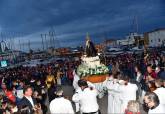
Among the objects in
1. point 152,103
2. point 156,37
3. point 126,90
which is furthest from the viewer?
point 156,37

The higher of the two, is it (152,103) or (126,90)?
(152,103)

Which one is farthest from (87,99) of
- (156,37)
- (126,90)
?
(156,37)

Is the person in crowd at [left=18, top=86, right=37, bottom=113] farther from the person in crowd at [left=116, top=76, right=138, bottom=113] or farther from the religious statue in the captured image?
the religious statue

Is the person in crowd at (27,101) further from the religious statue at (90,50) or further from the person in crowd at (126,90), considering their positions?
the religious statue at (90,50)

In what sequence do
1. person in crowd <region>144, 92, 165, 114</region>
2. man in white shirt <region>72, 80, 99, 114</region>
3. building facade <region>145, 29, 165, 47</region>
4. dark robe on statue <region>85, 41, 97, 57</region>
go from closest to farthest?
person in crowd <region>144, 92, 165, 114</region>
man in white shirt <region>72, 80, 99, 114</region>
dark robe on statue <region>85, 41, 97, 57</region>
building facade <region>145, 29, 165, 47</region>

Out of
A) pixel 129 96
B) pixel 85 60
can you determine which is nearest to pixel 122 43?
pixel 85 60

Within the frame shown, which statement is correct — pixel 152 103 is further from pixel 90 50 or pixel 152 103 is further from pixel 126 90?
pixel 90 50

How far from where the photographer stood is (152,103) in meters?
6.64

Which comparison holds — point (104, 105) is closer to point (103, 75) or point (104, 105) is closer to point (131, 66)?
point (103, 75)

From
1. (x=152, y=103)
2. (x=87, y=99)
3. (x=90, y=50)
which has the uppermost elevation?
(x=90, y=50)

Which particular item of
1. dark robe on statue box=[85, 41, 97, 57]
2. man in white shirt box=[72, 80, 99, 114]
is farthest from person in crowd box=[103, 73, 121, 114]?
dark robe on statue box=[85, 41, 97, 57]

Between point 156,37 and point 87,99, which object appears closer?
point 87,99

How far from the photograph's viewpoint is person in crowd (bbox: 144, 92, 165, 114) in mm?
6609

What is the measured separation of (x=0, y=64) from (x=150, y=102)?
6592 centimetres
